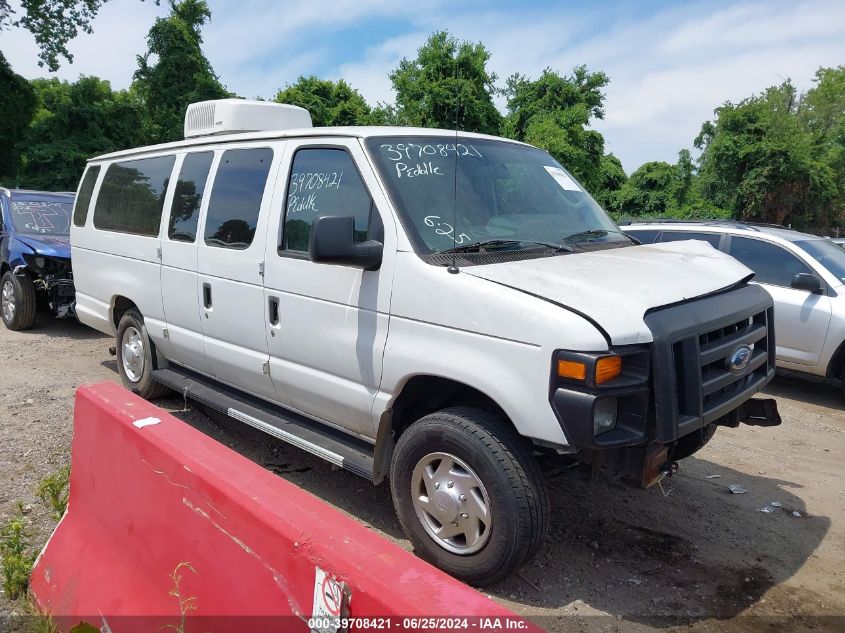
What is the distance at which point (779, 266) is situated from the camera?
712cm

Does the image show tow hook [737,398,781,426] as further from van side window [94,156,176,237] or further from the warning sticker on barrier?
van side window [94,156,176,237]

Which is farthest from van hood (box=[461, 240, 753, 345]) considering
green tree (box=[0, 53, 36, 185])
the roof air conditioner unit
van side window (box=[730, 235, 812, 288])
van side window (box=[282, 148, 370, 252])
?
green tree (box=[0, 53, 36, 185])

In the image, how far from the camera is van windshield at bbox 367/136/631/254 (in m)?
3.43

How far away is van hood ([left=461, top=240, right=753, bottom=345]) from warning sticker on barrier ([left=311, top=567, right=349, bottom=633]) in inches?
56.6

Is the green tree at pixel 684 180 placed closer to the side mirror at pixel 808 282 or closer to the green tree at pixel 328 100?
the green tree at pixel 328 100

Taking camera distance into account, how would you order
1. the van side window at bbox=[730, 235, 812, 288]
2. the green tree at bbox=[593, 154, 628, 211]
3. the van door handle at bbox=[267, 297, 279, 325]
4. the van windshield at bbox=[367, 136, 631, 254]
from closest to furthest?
the van windshield at bbox=[367, 136, 631, 254]
the van door handle at bbox=[267, 297, 279, 325]
the van side window at bbox=[730, 235, 812, 288]
the green tree at bbox=[593, 154, 628, 211]

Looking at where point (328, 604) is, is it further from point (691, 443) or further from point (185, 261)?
point (185, 261)

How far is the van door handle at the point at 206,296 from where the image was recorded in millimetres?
4609

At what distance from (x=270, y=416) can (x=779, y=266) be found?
5.80m

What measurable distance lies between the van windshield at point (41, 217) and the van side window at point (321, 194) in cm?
700

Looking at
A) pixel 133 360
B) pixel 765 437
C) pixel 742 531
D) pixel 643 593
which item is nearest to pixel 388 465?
pixel 643 593

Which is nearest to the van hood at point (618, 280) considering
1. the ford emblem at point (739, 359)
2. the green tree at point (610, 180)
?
the ford emblem at point (739, 359)

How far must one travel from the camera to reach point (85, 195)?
6.51 m

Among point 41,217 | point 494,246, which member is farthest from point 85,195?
point 494,246
